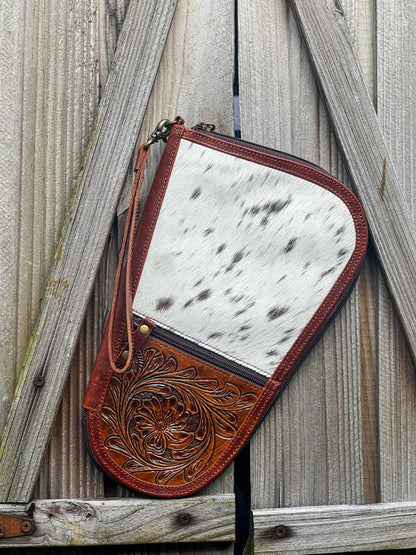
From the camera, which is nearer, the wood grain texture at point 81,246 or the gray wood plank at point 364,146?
the wood grain texture at point 81,246

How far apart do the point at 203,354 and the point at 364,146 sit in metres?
0.64

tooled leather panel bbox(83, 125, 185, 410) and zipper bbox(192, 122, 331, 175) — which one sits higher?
zipper bbox(192, 122, 331, 175)

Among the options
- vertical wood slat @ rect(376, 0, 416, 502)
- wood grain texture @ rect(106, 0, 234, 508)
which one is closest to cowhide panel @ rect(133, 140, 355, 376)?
wood grain texture @ rect(106, 0, 234, 508)

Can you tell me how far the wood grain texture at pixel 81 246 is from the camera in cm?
121

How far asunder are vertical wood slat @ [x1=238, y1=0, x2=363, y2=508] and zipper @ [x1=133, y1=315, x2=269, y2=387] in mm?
111

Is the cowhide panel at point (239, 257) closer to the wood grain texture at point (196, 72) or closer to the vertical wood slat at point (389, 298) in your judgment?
the wood grain texture at point (196, 72)

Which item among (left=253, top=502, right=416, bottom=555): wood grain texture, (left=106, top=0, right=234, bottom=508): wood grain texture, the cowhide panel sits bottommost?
(left=253, top=502, right=416, bottom=555): wood grain texture

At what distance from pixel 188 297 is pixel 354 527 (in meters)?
0.68

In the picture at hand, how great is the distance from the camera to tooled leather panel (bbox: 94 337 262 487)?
1.22 m

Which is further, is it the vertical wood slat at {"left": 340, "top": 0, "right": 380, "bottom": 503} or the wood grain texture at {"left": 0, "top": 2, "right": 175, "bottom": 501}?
the vertical wood slat at {"left": 340, "top": 0, "right": 380, "bottom": 503}

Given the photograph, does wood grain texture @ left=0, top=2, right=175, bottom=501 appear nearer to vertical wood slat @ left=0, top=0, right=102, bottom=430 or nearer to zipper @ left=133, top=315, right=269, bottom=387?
vertical wood slat @ left=0, top=0, right=102, bottom=430

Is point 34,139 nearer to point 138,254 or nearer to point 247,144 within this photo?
point 138,254

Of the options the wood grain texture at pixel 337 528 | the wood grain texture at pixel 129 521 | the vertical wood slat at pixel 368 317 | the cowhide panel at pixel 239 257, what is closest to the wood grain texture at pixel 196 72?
the cowhide panel at pixel 239 257

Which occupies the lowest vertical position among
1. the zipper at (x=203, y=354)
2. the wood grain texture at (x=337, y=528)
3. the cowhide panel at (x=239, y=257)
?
the wood grain texture at (x=337, y=528)
